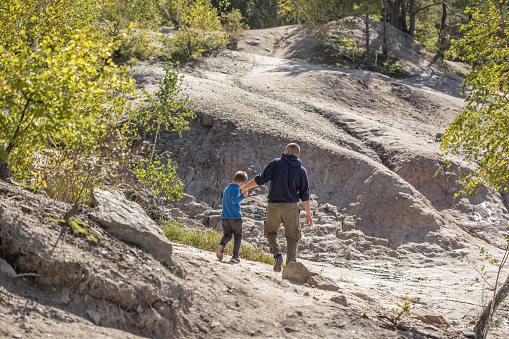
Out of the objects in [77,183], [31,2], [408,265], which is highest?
[31,2]

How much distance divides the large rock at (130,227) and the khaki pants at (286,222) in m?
2.04

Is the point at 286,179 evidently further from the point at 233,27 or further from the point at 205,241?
the point at 233,27

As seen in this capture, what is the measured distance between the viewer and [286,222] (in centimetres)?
603

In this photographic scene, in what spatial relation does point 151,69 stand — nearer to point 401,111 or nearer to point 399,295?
point 401,111

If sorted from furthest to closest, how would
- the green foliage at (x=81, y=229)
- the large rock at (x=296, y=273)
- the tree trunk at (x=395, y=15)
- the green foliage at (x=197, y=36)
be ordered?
the tree trunk at (x=395, y=15) < the green foliage at (x=197, y=36) < the large rock at (x=296, y=273) < the green foliage at (x=81, y=229)

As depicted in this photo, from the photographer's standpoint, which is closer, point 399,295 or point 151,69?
point 399,295

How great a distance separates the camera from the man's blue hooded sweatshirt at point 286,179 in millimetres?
5988

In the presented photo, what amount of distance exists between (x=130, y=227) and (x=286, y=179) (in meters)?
2.41

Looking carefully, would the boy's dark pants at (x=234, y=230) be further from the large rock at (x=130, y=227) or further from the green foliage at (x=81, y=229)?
the green foliage at (x=81, y=229)

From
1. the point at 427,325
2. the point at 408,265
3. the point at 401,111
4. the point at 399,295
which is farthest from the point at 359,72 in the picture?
the point at 427,325

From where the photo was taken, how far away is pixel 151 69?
14273 mm

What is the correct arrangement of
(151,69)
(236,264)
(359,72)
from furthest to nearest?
(359,72) → (151,69) → (236,264)

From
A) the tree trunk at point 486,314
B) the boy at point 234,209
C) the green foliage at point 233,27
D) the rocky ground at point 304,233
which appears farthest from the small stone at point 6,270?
the green foliage at point 233,27

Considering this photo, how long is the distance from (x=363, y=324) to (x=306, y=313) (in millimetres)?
616
